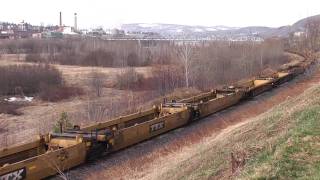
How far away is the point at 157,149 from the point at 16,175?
6.87 m

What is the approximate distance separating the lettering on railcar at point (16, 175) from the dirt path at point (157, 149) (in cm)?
209

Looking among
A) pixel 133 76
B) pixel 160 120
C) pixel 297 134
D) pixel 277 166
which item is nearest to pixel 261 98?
pixel 160 120

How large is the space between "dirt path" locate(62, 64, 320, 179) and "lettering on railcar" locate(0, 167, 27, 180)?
82.2 inches

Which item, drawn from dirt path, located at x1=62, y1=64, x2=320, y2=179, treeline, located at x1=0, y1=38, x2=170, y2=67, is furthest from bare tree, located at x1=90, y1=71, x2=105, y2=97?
dirt path, located at x1=62, y1=64, x2=320, y2=179

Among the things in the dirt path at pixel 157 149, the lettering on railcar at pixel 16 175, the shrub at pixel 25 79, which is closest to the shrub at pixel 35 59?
the shrub at pixel 25 79

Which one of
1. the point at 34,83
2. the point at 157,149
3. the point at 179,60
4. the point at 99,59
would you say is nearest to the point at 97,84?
the point at 34,83

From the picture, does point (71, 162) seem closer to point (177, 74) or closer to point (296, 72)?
point (296, 72)

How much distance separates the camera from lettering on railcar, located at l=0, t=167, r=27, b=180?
12319 mm

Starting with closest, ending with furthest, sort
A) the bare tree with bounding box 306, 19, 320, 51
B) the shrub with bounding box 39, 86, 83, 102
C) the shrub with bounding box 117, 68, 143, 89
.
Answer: the shrub with bounding box 39, 86, 83, 102
the shrub with bounding box 117, 68, 143, 89
the bare tree with bounding box 306, 19, 320, 51

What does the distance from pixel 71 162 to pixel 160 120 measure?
6.12 metres

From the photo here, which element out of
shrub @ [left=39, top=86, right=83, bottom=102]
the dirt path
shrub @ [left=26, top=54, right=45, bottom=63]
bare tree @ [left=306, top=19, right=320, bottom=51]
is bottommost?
shrub @ [left=39, top=86, right=83, bottom=102]

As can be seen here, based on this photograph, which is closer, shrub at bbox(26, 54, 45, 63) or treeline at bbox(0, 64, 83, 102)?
treeline at bbox(0, 64, 83, 102)

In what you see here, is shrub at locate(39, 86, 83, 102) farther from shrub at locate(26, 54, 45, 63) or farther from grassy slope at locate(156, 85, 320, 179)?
grassy slope at locate(156, 85, 320, 179)

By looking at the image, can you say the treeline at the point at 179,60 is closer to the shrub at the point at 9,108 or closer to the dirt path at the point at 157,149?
the shrub at the point at 9,108
